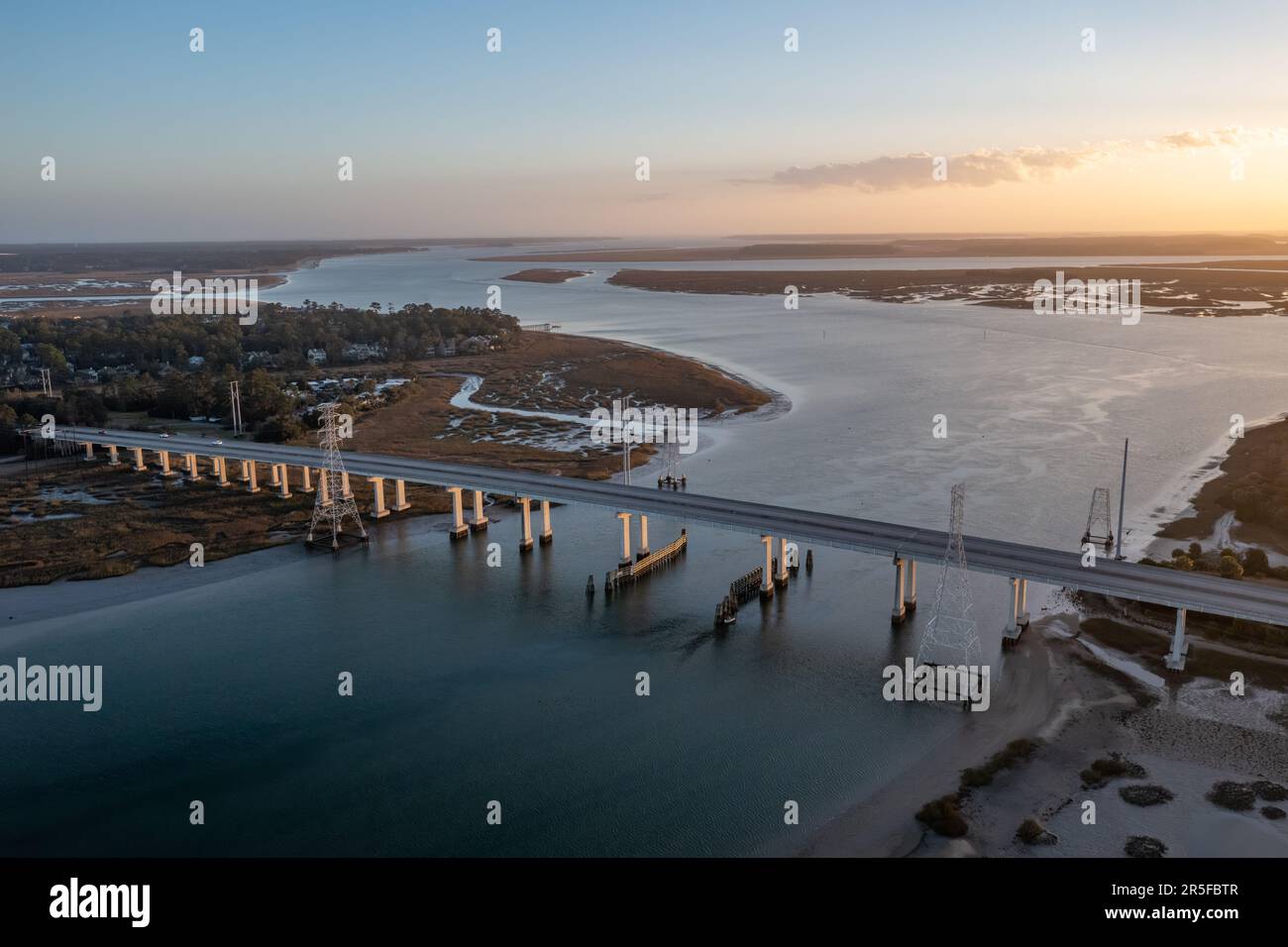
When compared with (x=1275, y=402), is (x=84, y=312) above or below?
above

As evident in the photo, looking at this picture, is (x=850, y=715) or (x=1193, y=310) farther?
(x=1193, y=310)

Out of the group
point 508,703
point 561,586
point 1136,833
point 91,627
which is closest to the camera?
point 1136,833

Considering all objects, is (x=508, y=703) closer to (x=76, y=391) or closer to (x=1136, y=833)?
(x=1136, y=833)

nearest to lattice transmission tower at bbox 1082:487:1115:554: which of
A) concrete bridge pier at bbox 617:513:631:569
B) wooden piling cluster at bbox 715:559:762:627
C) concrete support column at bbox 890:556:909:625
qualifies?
concrete support column at bbox 890:556:909:625

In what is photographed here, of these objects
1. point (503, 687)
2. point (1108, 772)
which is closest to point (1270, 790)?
point (1108, 772)

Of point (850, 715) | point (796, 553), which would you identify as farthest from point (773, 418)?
point (850, 715)

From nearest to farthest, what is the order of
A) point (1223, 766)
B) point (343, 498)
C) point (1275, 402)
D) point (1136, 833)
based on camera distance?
point (1136, 833) → point (1223, 766) → point (343, 498) → point (1275, 402)

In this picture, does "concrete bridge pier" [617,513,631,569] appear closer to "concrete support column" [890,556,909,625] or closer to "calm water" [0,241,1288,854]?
"calm water" [0,241,1288,854]
